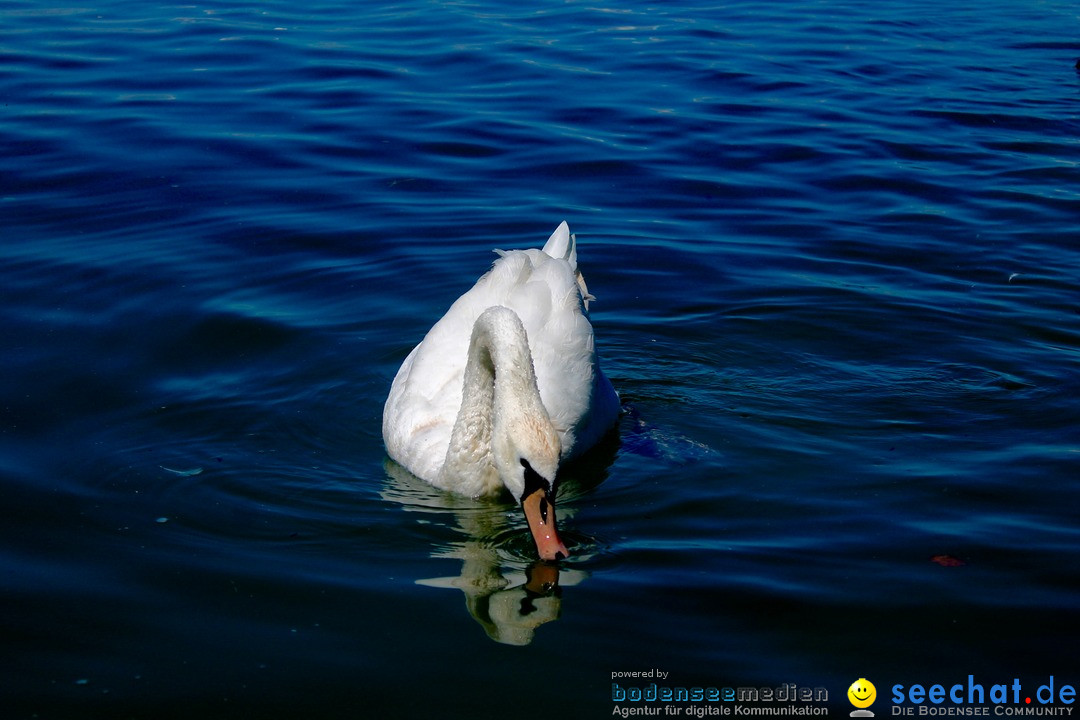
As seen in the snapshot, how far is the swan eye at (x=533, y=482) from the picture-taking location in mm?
6070

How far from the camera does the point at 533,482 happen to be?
6113 millimetres

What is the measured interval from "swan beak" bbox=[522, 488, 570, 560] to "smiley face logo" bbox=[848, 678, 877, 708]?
146cm

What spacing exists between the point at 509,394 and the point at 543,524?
64 cm

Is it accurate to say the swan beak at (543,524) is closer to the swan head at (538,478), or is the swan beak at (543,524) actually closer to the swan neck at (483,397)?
the swan head at (538,478)

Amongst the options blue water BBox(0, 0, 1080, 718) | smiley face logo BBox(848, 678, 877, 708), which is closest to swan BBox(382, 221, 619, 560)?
blue water BBox(0, 0, 1080, 718)

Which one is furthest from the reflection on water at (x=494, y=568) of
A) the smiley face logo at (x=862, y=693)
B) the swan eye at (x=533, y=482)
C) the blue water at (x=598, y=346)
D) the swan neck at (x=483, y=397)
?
the smiley face logo at (x=862, y=693)

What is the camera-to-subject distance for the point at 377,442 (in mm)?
7684

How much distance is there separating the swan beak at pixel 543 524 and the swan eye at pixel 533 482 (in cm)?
1

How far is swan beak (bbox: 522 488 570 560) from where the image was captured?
6020 mm

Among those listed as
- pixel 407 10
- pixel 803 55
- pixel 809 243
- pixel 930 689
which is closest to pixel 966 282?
pixel 809 243

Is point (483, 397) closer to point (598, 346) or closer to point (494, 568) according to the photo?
point (494, 568)

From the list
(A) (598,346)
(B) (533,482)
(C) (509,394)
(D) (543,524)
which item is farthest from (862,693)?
(A) (598,346)

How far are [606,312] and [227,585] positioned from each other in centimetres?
450

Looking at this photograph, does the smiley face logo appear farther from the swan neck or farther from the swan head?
the swan neck
